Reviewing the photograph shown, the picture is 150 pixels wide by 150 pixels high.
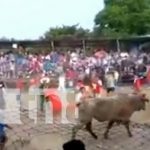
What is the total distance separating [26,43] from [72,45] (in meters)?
2.26

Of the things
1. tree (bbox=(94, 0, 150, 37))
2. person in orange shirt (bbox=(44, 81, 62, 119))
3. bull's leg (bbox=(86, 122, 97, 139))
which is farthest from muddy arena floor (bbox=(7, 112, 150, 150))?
tree (bbox=(94, 0, 150, 37))

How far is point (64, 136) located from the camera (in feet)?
48.5

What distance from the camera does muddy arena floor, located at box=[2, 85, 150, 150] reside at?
1387 centimetres

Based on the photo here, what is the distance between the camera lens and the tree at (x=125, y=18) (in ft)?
172

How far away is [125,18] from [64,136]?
129 ft

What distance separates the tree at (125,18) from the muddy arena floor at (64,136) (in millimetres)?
35047

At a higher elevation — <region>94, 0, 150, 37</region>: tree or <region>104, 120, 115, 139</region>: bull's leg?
<region>94, 0, 150, 37</region>: tree

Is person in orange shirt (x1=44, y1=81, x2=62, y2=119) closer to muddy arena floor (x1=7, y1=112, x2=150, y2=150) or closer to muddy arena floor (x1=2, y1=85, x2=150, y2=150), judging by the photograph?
muddy arena floor (x1=2, y1=85, x2=150, y2=150)

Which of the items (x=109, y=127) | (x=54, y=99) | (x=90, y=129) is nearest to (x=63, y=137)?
(x=90, y=129)

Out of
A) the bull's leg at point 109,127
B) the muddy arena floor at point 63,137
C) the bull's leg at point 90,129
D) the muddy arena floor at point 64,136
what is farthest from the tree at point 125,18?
the bull's leg at point 90,129

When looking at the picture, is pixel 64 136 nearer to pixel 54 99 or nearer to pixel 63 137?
pixel 63 137

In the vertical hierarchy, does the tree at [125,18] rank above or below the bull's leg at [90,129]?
above

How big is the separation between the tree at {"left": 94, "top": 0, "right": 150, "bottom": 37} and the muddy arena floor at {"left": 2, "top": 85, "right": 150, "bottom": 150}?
115 ft

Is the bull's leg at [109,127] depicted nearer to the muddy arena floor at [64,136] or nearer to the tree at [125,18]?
the muddy arena floor at [64,136]
